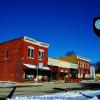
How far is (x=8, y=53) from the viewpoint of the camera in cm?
5016

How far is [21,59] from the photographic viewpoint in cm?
4719

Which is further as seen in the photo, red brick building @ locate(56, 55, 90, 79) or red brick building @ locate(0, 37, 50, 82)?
red brick building @ locate(56, 55, 90, 79)

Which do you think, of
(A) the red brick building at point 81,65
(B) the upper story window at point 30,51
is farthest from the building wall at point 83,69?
(B) the upper story window at point 30,51

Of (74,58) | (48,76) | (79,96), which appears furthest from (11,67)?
(79,96)

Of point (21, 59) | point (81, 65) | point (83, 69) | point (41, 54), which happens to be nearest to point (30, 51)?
point (21, 59)

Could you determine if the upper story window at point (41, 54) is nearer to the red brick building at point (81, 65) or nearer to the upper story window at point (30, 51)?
the upper story window at point (30, 51)

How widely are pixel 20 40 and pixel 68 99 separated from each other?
43.3m

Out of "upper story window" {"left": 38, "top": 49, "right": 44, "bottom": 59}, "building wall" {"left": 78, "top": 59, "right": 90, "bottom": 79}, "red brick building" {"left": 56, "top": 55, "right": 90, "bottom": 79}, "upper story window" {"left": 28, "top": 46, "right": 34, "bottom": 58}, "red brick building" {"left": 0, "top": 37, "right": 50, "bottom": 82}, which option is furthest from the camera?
"building wall" {"left": 78, "top": 59, "right": 90, "bottom": 79}

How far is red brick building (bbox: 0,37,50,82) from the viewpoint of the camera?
155 feet

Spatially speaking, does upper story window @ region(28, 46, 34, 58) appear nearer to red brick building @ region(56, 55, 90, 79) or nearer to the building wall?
red brick building @ region(56, 55, 90, 79)

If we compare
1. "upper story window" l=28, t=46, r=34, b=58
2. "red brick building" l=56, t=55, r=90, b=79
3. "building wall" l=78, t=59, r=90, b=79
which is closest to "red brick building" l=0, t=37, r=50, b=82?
"upper story window" l=28, t=46, r=34, b=58

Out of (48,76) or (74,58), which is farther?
(74,58)

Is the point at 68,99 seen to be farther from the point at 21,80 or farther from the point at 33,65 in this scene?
the point at 33,65

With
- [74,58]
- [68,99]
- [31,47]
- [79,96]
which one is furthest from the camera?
[74,58]
